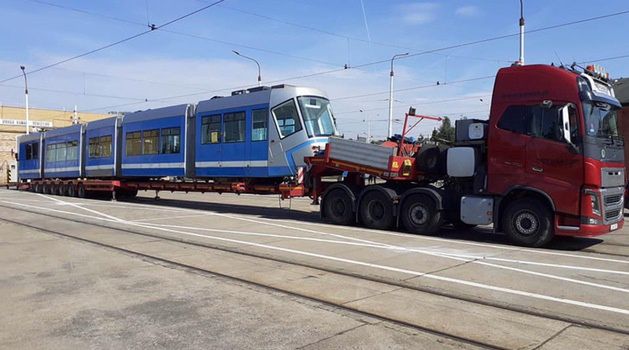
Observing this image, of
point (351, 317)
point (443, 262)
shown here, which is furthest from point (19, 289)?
point (443, 262)

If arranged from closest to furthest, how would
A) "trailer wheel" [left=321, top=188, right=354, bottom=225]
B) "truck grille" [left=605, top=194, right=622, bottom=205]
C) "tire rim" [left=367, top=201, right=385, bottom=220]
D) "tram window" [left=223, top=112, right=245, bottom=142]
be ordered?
"truck grille" [left=605, top=194, right=622, bottom=205], "tire rim" [left=367, top=201, right=385, bottom=220], "trailer wheel" [left=321, top=188, right=354, bottom=225], "tram window" [left=223, top=112, right=245, bottom=142]

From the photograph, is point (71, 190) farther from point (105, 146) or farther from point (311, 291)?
point (311, 291)

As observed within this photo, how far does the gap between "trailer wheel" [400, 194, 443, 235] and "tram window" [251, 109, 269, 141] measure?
5.43 metres

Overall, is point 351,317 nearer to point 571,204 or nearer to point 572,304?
point 572,304

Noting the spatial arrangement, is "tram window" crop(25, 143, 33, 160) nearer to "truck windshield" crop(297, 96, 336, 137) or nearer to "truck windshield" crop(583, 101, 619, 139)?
"truck windshield" crop(297, 96, 336, 137)

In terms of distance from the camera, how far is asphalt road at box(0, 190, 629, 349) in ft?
16.8

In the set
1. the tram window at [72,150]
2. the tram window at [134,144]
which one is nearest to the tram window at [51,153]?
the tram window at [72,150]

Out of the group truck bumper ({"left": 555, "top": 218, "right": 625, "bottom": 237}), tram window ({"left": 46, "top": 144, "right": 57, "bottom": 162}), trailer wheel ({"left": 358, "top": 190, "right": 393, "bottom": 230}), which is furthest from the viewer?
tram window ({"left": 46, "top": 144, "right": 57, "bottom": 162})

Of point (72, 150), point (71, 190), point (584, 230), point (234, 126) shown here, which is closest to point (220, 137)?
point (234, 126)

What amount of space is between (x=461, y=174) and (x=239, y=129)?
791cm

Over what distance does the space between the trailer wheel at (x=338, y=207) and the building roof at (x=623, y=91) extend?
2129cm

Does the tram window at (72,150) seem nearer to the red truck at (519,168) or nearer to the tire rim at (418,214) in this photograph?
the red truck at (519,168)

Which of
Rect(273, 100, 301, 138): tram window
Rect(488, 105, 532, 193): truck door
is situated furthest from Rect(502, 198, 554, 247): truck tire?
Rect(273, 100, 301, 138): tram window

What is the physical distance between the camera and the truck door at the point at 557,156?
10.2 meters
